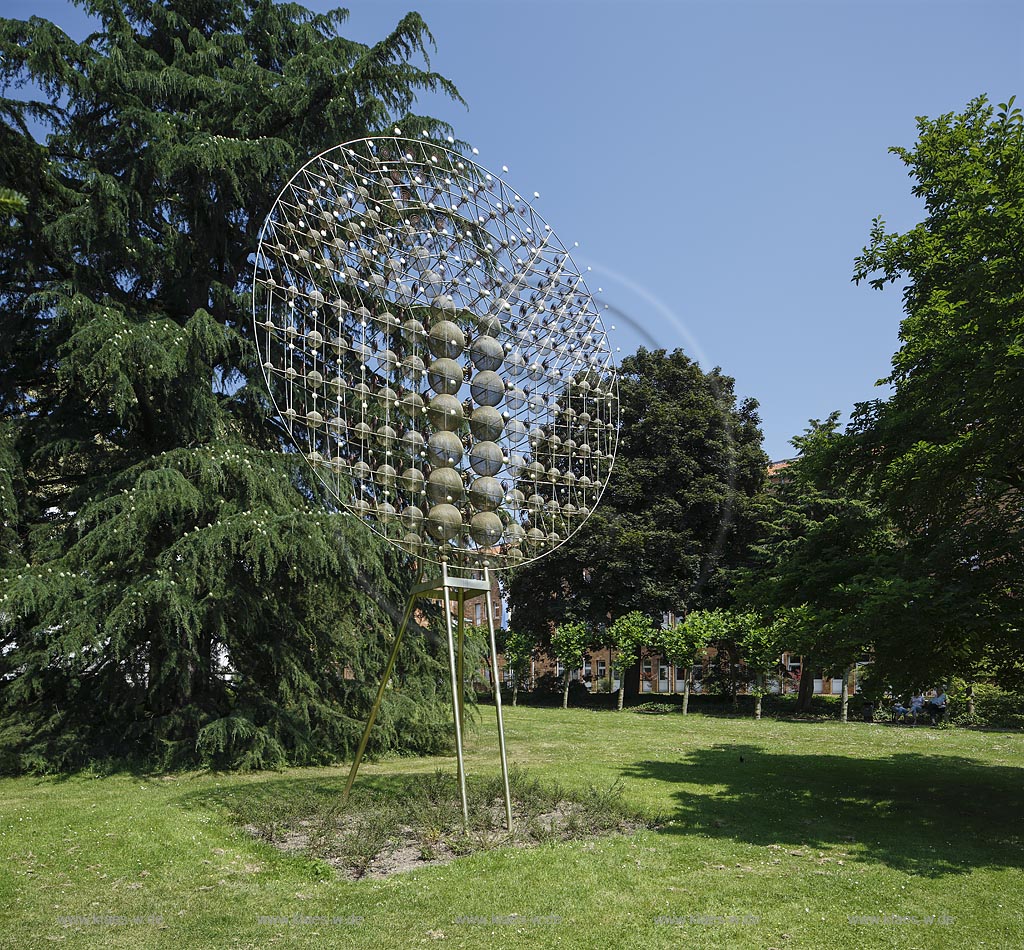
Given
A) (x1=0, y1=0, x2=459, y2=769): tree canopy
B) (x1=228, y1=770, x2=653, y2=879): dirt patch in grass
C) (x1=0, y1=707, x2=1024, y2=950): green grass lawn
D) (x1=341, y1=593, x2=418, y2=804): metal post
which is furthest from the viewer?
(x1=0, y1=0, x2=459, y2=769): tree canopy

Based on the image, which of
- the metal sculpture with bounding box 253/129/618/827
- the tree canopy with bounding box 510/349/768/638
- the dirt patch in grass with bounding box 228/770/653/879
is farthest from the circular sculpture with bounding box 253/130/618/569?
the tree canopy with bounding box 510/349/768/638

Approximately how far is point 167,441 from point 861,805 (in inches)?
530

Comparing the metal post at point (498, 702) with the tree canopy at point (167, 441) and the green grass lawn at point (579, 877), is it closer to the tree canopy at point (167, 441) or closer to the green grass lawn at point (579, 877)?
the green grass lawn at point (579, 877)

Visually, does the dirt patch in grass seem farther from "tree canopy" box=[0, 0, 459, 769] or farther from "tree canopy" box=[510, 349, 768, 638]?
"tree canopy" box=[510, 349, 768, 638]

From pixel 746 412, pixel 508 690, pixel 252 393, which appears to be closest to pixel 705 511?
pixel 746 412

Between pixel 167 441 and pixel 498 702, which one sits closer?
pixel 498 702

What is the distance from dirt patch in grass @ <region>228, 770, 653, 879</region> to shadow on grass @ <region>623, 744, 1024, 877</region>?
3.80ft

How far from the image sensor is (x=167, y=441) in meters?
16.1

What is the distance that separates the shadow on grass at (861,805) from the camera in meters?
9.00

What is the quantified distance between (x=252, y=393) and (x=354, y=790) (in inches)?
323

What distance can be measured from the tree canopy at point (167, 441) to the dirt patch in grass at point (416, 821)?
3.80 m

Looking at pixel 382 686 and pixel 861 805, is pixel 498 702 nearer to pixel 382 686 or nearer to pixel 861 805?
pixel 382 686

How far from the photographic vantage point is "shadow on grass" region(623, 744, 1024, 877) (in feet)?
29.5

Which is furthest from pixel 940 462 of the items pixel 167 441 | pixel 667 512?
pixel 667 512
